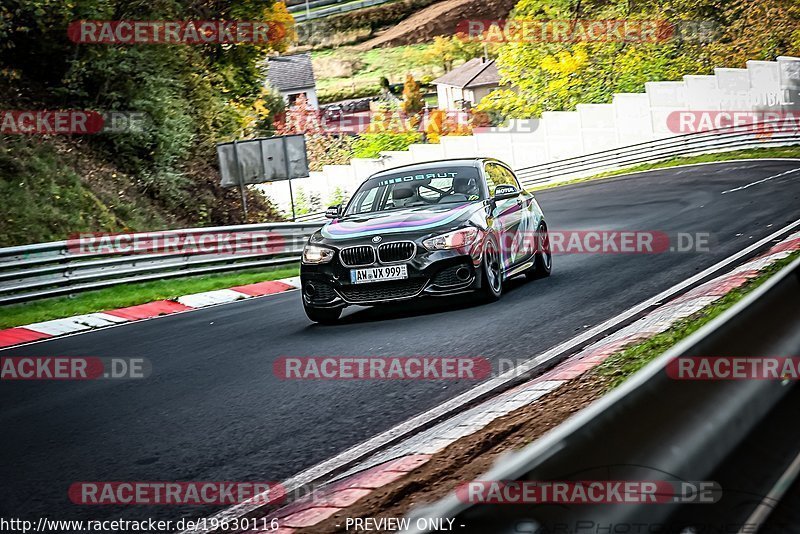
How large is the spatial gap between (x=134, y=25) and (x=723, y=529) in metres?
22.8

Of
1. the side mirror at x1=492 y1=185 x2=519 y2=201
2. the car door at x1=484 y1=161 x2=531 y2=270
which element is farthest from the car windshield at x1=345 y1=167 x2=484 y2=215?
the car door at x1=484 y1=161 x2=531 y2=270

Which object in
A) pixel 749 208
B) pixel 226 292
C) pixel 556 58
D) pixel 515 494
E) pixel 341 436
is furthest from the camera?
pixel 556 58

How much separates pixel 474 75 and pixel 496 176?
77.4 m

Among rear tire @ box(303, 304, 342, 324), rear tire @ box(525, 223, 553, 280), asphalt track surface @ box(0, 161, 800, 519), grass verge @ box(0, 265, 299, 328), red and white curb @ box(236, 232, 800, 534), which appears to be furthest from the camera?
grass verge @ box(0, 265, 299, 328)

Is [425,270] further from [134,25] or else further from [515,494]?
[134,25]

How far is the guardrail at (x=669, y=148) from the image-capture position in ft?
121

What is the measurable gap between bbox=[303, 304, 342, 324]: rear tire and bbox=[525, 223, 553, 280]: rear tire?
2.80 metres

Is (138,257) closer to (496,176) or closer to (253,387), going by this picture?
(496,176)

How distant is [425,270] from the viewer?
32.7 feet

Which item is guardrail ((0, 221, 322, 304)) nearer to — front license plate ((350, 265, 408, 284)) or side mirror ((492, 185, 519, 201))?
front license plate ((350, 265, 408, 284))

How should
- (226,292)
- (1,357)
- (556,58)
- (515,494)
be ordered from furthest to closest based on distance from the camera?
(556,58) < (226,292) < (1,357) < (515,494)

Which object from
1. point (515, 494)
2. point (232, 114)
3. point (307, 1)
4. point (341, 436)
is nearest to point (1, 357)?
point (341, 436)

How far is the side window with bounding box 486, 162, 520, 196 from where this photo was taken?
11633 millimetres

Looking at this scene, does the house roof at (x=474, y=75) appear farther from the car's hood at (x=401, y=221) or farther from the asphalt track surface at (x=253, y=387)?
the car's hood at (x=401, y=221)
